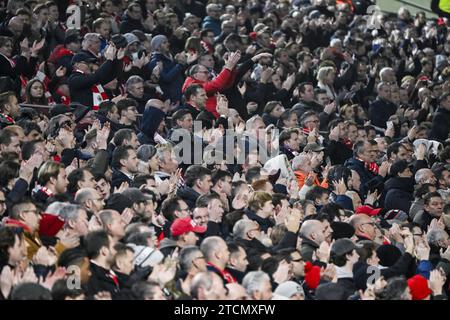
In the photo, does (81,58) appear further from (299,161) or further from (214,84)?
(299,161)

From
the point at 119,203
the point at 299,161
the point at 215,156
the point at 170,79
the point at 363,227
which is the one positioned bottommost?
the point at 170,79

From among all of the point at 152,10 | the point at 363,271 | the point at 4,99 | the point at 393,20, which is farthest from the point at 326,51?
the point at 363,271

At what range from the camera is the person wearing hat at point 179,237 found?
8781mm

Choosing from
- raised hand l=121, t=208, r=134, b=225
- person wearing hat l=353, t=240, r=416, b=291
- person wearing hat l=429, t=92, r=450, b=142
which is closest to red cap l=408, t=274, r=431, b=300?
person wearing hat l=353, t=240, r=416, b=291

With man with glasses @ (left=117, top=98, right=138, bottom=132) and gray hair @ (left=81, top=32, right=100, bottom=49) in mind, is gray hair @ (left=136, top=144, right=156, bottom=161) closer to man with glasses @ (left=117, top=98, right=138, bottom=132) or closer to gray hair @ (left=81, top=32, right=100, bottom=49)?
man with glasses @ (left=117, top=98, right=138, bottom=132)

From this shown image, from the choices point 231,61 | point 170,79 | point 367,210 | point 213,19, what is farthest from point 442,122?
point 213,19

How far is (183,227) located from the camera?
895 cm

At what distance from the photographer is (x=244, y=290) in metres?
8.04

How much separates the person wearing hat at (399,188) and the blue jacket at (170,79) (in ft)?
9.76

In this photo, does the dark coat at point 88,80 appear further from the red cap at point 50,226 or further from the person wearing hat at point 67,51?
the red cap at point 50,226

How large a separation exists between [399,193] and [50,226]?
5183 mm

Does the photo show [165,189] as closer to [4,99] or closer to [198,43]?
[4,99]
